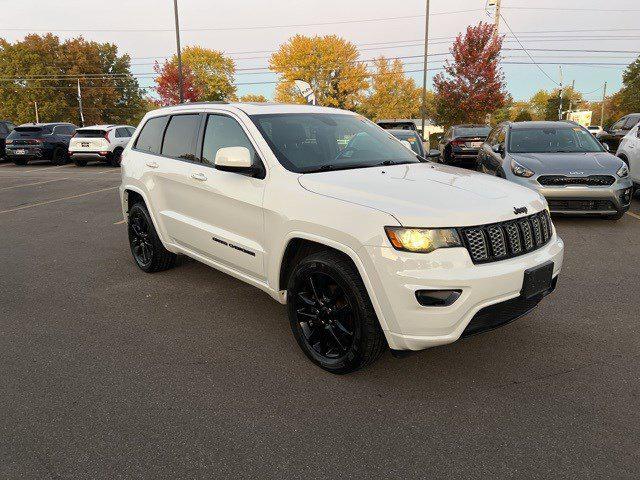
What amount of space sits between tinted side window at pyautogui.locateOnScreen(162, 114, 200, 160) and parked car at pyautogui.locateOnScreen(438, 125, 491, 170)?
41.7 feet

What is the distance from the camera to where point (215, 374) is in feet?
10.9

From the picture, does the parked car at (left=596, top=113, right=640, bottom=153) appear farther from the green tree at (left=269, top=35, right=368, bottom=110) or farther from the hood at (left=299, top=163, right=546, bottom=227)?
the green tree at (left=269, top=35, right=368, bottom=110)

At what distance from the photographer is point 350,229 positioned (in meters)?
2.90

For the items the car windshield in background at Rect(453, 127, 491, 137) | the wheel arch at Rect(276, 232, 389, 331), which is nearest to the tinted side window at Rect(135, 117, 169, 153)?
the wheel arch at Rect(276, 232, 389, 331)

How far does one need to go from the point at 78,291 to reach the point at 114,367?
1.92 metres

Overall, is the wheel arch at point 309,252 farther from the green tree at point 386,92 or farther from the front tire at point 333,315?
the green tree at point 386,92

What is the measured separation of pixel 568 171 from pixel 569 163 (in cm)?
29

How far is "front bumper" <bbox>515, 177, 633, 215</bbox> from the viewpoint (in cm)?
736

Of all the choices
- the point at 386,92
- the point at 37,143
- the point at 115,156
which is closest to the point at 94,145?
the point at 115,156

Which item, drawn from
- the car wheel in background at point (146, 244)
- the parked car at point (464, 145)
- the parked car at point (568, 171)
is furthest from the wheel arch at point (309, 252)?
the parked car at point (464, 145)

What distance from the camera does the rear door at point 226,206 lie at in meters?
3.67

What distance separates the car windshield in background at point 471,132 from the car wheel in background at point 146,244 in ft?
45.9

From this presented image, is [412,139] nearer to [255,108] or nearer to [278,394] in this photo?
[255,108]

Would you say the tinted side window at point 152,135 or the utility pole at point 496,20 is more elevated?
the utility pole at point 496,20
